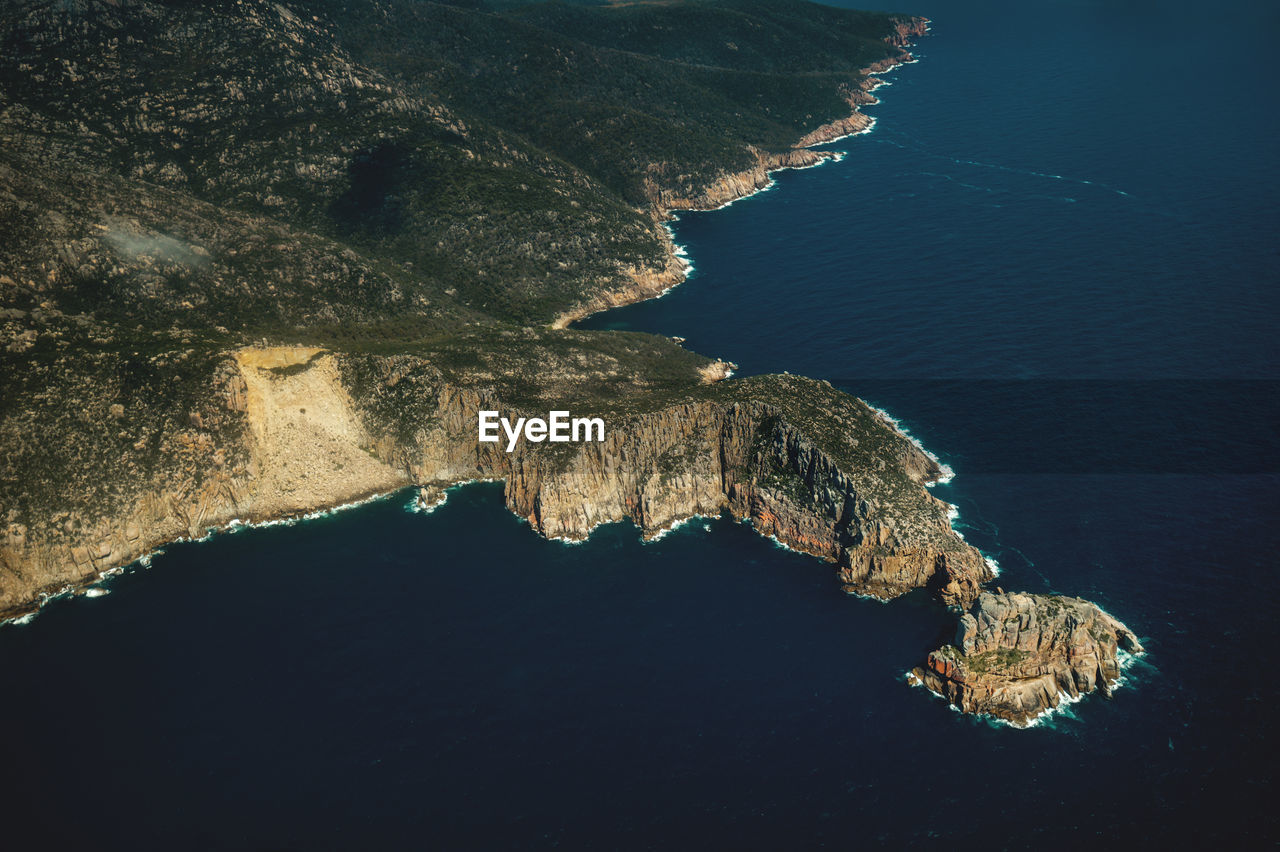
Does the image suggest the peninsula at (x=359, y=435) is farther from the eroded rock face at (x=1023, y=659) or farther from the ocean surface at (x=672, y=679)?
the ocean surface at (x=672, y=679)

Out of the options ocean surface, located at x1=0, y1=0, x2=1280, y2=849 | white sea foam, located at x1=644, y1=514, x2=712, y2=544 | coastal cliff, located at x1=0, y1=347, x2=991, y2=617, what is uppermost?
coastal cliff, located at x1=0, y1=347, x2=991, y2=617

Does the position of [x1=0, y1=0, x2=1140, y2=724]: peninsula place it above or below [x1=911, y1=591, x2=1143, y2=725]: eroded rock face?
above

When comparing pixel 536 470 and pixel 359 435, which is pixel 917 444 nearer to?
pixel 536 470

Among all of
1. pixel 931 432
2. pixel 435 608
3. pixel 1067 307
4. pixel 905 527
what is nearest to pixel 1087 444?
pixel 931 432

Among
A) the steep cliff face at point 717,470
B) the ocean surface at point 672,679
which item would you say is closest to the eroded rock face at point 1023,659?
the ocean surface at point 672,679

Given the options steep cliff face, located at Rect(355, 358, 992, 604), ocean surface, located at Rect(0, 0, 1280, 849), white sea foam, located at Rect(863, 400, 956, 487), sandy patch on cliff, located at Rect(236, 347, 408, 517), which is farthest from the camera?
sandy patch on cliff, located at Rect(236, 347, 408, 517)

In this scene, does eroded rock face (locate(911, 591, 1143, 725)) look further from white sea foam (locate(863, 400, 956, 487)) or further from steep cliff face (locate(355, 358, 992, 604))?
white sea foam (locate(863, 400, 956, 487))

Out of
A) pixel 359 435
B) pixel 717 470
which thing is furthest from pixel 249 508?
pixel 717 470

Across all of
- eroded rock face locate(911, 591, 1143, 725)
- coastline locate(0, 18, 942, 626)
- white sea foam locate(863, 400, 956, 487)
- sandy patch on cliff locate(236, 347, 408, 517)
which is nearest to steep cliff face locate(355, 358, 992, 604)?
white sea foam locate(863, 400, 956, 487)
